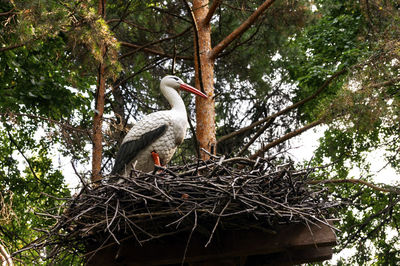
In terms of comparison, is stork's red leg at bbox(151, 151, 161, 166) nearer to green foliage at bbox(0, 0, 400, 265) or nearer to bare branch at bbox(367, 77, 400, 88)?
green foliage at bbox(0, 0, 400, 265)

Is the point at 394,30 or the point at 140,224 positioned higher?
the point at 394,30

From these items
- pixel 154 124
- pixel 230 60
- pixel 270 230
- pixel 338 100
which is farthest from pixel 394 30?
pixel 270 230

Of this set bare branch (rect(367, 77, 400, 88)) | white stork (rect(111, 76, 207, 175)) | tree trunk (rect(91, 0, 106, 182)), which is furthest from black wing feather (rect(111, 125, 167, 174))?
bare branch (rect(367, 77, 400, 88))

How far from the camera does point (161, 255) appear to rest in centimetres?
339

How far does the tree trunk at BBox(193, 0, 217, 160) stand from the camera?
5.56m

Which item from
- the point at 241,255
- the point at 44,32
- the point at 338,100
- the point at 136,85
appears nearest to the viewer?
the point at 241,255

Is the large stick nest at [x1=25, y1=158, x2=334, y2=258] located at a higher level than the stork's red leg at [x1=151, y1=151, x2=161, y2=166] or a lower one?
lower

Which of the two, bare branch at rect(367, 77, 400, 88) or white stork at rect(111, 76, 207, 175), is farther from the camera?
bare branch at rect(367, 77, 400, 88)

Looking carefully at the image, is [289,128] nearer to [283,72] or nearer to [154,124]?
[283,72]

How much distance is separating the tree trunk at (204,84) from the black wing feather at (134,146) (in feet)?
3.08

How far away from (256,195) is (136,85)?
714 cm

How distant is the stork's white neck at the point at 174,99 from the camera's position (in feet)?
14.3

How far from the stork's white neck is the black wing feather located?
253mm

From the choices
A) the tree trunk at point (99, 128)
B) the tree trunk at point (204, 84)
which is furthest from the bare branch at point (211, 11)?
the tree trunk at point (99, 128)
